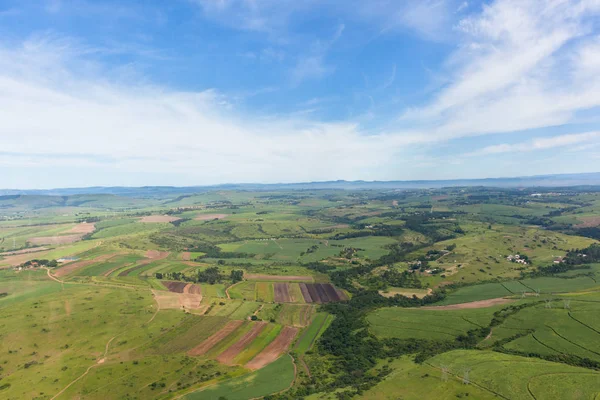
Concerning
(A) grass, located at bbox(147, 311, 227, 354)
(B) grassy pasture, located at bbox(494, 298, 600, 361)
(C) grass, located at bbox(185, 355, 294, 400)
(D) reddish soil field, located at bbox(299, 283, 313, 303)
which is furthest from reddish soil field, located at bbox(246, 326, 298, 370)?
(B) grassy pasture, located at bbox(494, 298, 600, 361)

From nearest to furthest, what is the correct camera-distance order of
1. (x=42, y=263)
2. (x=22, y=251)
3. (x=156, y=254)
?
(x=42, y=263)
(x=156, y=254)
(x=22, y=251)

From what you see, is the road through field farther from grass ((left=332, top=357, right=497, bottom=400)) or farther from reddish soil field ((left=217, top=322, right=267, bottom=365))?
grass ((left=332, top=357, right=497, bottom=400))

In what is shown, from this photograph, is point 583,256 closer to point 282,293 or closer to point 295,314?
point 282,293

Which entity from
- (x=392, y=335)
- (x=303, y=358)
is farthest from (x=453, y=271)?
(x=303, y=358)

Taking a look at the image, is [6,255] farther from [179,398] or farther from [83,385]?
[179,398]

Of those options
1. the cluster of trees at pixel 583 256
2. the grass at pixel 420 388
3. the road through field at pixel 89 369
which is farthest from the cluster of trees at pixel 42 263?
the cluster of trees at pixel 583 256

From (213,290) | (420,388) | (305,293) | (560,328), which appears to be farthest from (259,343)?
(560,328)

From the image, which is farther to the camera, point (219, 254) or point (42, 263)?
point (219, 254)
